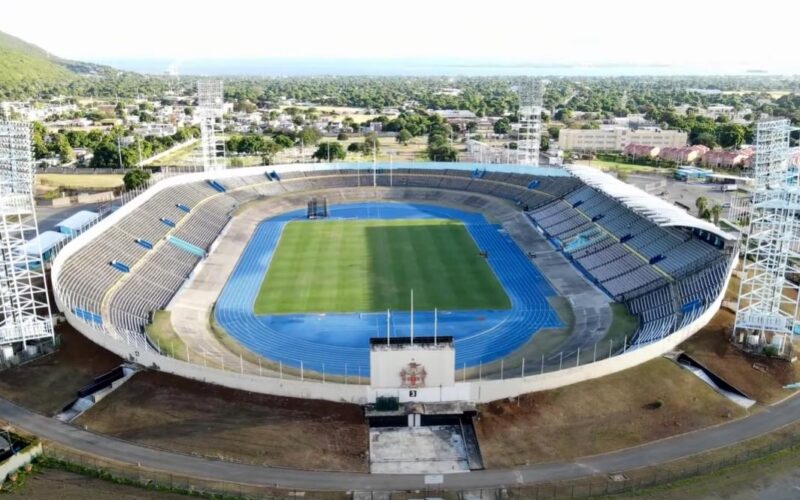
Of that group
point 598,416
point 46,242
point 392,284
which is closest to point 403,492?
point 598,416

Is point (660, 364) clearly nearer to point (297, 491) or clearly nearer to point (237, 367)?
point (297, 491)

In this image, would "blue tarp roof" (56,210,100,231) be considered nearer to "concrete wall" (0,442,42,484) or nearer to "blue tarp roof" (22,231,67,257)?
"blue tarp roof" (22,231,67,257)

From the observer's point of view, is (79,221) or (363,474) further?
(79,221)

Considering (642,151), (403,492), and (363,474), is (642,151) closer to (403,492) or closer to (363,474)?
(363,474)

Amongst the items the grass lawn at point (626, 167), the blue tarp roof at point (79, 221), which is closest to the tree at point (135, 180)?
the blue tarp roof at point (79, 221)

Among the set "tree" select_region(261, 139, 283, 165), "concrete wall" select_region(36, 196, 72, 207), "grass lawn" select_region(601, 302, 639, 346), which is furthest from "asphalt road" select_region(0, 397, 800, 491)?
"tree" select_region(261, 139, 283, 165)

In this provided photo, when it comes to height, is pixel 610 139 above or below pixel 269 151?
above
